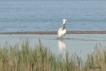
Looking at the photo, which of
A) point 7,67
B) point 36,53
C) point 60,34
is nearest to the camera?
point 7,67

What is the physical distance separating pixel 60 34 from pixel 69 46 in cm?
432

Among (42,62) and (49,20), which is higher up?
(49,20)

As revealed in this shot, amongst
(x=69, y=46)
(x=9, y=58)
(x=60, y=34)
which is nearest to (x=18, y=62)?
(x=9, y=58)

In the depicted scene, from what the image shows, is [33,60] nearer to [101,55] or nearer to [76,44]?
Result: [101,55]

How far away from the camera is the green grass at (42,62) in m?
12.7

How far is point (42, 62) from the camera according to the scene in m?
13.0

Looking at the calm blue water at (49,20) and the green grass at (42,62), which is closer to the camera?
the green grass at (42,62)

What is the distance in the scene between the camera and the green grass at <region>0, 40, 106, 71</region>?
12664 millimetres

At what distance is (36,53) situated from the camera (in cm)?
1348

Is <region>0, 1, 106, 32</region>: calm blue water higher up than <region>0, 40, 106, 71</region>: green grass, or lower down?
higher up

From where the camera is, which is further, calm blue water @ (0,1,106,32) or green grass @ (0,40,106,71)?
calm blue water @ (0,1,106,32)

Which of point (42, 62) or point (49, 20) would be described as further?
point (49, 20)

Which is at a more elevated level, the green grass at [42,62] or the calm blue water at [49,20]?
the calm blue water at [49,20]

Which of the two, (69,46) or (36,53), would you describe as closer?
(36,53)
